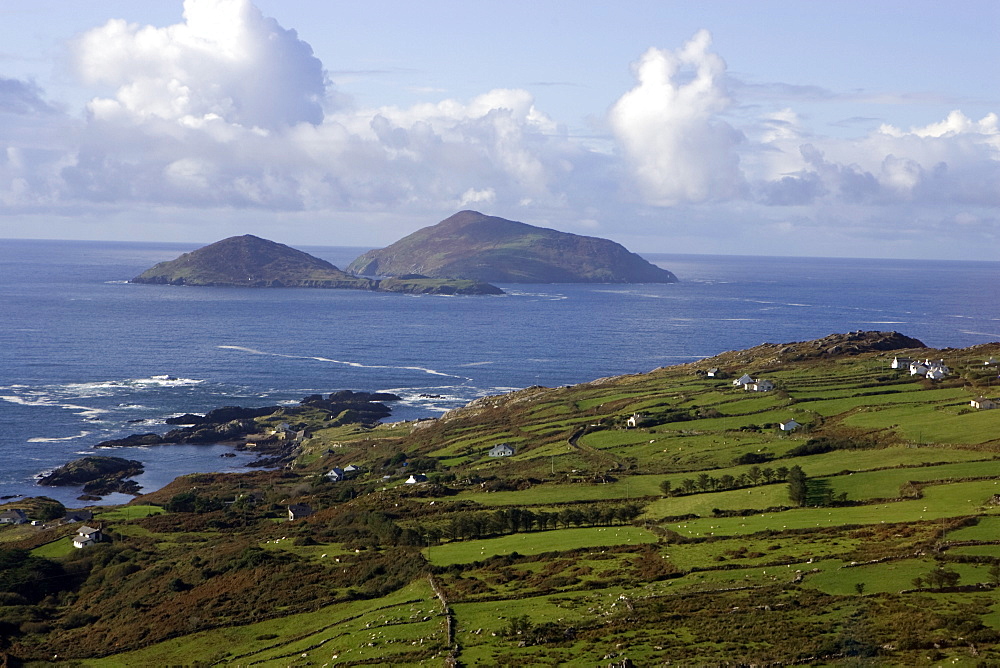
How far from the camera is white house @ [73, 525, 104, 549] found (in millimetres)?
64375

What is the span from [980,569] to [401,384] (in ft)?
393

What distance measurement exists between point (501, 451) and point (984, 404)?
148ft

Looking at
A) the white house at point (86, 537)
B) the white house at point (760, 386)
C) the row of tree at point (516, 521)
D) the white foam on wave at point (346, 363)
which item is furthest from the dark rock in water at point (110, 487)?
the white foam on wave at point (346, 363)

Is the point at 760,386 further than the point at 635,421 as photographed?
Yes

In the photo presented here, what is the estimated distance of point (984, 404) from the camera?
282 ft

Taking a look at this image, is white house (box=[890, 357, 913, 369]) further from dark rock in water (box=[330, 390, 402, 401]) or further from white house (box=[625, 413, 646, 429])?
dark rock in water (box=[330, 390, 402, 401])

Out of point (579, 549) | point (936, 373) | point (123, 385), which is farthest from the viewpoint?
point (123, 385)

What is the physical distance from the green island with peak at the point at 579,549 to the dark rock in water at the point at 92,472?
8495mm

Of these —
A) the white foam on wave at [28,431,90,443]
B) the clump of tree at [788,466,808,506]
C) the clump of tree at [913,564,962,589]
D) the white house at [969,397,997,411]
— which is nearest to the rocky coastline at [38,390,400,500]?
the white foam on wave at [28,431,90,443]

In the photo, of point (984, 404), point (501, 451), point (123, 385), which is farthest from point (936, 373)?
point (123, 385)

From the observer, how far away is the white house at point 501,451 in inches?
3565

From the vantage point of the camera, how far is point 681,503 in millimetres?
64000

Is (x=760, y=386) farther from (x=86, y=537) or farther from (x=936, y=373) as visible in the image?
(x=86, y=537)

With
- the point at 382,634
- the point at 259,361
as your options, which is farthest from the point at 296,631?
the point at 259,361
